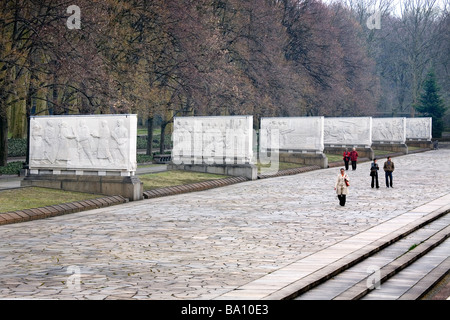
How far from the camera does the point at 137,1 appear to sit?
128 ft

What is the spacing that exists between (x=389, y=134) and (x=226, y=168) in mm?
33335

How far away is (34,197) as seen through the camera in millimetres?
22250

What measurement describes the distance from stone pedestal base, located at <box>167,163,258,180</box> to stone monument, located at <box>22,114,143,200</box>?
373 inches

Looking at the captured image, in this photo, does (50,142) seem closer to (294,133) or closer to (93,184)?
(93,184)

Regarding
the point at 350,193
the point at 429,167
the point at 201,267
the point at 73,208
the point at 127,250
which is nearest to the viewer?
the point at 201,267

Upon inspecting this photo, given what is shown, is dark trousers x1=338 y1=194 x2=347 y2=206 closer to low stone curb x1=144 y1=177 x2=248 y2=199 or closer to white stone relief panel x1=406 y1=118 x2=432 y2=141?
low stone curb x1=144 y1=177 x2=248 y2=199

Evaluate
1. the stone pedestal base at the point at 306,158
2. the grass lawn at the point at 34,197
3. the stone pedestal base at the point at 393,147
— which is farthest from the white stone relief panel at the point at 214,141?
the stone pedestal base at the point at 393,147

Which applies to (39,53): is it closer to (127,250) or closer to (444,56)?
(127,250)

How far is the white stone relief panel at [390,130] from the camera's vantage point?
6406 centimetres

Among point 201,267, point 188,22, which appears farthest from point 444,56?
point 201,267

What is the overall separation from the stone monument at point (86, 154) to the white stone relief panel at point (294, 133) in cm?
2131

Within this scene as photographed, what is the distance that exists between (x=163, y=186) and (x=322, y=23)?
44.3 metres

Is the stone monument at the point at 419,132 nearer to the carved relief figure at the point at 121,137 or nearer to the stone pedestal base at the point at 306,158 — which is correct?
the stone pedestal base at the point at 306,158

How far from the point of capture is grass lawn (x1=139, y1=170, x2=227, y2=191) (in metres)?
28.1
